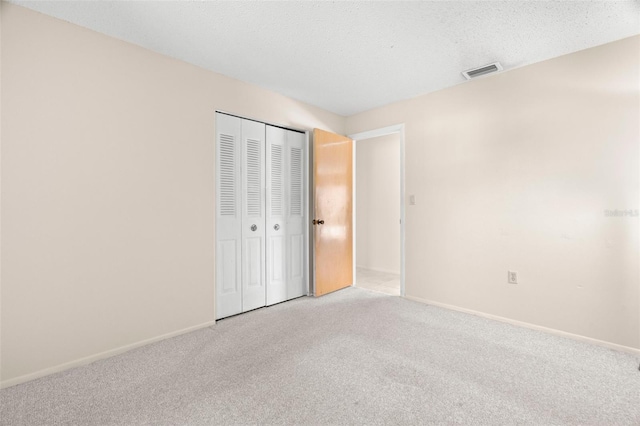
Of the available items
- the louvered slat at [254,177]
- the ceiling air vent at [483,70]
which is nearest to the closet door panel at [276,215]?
the louvered slat at [254,177]

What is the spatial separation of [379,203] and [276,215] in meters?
2.49

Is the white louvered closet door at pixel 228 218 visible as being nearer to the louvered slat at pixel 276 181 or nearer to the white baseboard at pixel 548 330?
the louvered slat at pixel 276 181

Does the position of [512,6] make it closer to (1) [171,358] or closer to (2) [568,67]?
(2) [568,67]

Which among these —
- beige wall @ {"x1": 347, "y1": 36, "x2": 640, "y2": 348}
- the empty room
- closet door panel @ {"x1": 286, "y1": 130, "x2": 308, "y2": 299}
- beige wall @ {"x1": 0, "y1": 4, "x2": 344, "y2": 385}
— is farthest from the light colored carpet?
closet door panel @ {"x1": 286, "y1": 130, "x2": 308, "y2": 299}

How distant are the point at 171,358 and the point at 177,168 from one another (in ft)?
5.11

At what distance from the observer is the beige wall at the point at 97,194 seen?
1.87m

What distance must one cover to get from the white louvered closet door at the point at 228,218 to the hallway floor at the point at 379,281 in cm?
196

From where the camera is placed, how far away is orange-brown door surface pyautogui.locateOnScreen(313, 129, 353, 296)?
3635mm

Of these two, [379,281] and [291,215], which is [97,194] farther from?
[379,281]

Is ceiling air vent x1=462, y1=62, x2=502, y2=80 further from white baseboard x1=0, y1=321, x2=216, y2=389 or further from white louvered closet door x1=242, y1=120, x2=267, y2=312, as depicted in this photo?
white baseboard x1=0, y1=321, x2=216, y2=389

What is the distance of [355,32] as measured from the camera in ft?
7.25

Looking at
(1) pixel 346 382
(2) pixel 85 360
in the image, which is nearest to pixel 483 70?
(1) pixel 346 382

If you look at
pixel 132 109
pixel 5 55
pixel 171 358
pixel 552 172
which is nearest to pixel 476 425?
pixel 171 358

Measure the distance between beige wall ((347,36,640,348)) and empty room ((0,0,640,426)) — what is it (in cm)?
2
